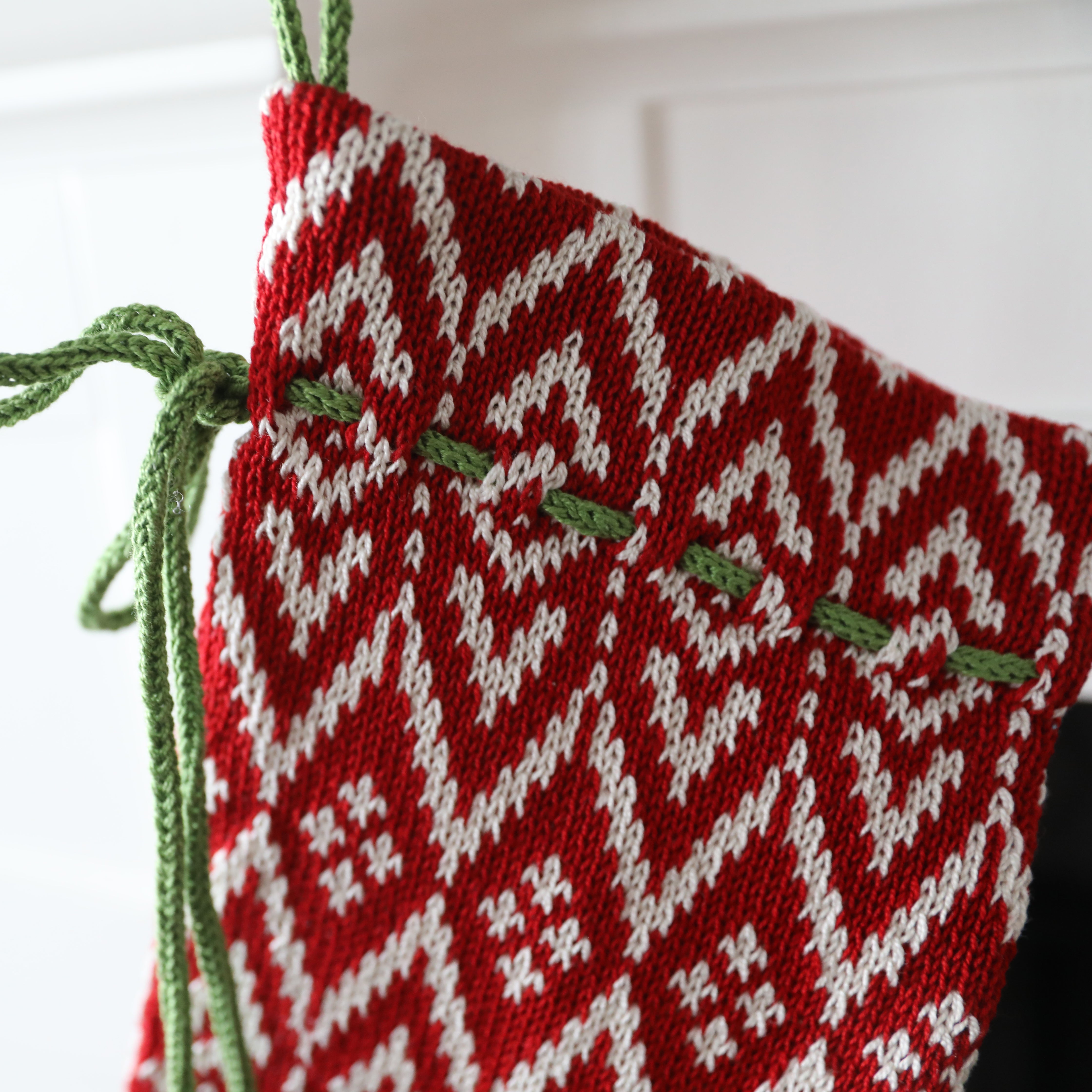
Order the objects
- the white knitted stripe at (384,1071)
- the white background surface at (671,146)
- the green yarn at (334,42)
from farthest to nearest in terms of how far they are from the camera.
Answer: the white background surface at (671,146) → the white knitted stripe at (384,1071) → the green yarn at (334,42)

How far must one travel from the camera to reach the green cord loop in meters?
0.38

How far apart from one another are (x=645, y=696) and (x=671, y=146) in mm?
482

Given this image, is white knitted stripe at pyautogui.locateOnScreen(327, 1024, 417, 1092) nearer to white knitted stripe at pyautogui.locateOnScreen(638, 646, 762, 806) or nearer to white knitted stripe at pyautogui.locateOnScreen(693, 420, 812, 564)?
white knitted stripe at pyautogui.locateOnScreen(638, 646, 762, 806)

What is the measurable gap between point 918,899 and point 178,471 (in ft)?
1.33

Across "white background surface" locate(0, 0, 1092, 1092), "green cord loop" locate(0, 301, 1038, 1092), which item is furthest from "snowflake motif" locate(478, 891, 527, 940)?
"white background surface" locate(0, 0, 1092, 1092)

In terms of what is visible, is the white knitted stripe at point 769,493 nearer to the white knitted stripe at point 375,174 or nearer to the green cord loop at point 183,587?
the green cord loop at point 183,587

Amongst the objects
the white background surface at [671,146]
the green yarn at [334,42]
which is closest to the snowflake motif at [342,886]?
the green yarn at [334,42]

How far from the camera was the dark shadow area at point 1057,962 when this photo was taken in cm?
48

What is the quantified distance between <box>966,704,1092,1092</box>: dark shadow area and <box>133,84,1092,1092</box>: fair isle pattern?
0.10 m

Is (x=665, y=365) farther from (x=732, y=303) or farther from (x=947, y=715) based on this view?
(x=947, y=715)

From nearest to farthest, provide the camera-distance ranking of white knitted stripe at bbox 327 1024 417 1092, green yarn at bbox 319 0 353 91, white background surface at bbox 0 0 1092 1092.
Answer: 1. green yarn at bbox 319 0 353 91
2. white knitted stripe at bbox 327 1024 417 1092
3. white background surface at bbox 0 0 1092 1092

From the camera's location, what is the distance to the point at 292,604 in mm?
404

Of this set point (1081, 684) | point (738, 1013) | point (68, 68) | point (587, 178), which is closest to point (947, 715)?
point (1081, 684)

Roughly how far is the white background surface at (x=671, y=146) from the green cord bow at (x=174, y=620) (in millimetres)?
336
